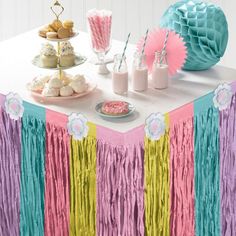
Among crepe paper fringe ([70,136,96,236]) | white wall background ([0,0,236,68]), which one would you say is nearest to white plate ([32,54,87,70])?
crepe paper fringe ([70,136,96,236])

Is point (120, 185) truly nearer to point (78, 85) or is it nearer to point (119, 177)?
point (119, 177)

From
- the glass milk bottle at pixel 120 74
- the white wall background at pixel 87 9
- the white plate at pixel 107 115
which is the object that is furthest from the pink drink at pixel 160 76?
the white wall background at pixel 87 9

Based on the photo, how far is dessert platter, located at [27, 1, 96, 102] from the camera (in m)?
4.26

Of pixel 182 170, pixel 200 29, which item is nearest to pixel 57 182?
pixel 182 170

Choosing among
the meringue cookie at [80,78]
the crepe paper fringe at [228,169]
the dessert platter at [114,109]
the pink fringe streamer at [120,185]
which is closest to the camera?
the pink fringe streamer at [120,185]

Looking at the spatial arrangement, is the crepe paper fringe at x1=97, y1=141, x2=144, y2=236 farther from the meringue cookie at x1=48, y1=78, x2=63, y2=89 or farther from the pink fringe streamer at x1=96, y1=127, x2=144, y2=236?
the meringue cookie at x1=48, y1=78, x2=63, y2=89

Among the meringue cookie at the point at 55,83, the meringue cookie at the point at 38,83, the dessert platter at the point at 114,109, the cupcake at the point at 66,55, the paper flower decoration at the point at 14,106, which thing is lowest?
the paper flower decoration at the point at 14,106

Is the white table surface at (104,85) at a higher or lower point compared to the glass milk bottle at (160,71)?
lower

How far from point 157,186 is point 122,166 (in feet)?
0.71

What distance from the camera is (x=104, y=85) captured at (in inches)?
174

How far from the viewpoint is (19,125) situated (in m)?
4.29

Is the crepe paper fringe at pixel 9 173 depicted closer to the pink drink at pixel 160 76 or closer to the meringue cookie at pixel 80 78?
the meringue cookie at pixel 80 78

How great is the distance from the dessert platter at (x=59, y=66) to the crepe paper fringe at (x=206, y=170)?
0.45 metres

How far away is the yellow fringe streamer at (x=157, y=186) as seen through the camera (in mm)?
4066
